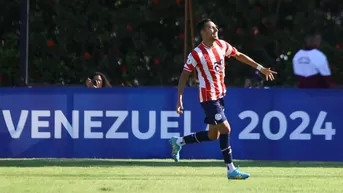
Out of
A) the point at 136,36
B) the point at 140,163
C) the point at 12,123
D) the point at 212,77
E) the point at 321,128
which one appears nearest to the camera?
the point at 212,77

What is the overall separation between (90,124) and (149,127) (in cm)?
92

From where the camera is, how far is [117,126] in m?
16.0

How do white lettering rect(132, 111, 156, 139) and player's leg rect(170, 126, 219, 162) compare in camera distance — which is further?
white lettering rect(132, 111, 156, 139)

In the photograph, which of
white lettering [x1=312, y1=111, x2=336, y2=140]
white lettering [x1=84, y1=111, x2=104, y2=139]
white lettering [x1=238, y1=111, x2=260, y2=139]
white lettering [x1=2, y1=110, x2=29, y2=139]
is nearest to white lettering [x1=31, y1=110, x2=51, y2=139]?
white lettering [x1=2, y1=110, x2=29, y2=139]

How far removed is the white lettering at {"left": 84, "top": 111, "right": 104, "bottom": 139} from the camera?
52.4ft

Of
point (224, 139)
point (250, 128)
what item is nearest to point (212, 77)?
point (224, 139)

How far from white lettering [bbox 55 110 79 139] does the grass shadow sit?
427 mm

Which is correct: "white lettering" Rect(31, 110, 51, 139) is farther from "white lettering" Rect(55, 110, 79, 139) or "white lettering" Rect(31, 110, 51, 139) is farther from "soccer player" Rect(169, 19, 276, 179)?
"soccer player" Rect(169, 19, 276, 179)

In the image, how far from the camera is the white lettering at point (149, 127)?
15969 mm

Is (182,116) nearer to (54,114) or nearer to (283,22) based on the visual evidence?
(54,114)

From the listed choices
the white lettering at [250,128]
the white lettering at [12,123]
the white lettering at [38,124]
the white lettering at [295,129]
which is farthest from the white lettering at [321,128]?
the white lettering at [12,123]

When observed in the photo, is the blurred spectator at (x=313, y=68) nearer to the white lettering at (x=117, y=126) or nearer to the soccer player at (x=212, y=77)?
the white lettering at (x=117, y=126)

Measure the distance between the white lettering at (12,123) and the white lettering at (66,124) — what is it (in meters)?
0.50

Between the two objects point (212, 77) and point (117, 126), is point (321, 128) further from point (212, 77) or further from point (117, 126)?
point (212, 77)
